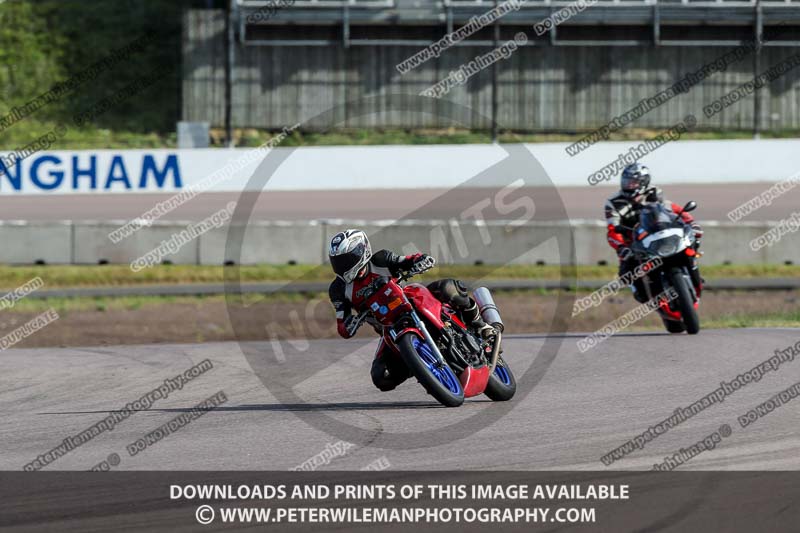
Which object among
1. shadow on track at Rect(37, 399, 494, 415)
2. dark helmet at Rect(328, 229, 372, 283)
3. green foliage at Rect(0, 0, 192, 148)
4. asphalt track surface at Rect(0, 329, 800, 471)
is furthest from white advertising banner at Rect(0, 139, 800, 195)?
dark helmet at Rect(328, 229, 372, 283)

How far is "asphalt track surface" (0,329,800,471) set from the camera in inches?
330

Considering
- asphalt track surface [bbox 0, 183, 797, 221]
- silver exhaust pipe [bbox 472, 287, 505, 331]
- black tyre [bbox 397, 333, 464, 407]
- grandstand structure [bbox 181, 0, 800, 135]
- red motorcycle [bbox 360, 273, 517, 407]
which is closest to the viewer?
black tyre [bbox 397, 333, 464, 407]

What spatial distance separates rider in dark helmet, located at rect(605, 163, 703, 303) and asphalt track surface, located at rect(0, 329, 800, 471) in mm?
909

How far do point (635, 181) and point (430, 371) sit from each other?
7.08m

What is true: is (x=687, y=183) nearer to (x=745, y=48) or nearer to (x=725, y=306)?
(x=745, y=48)

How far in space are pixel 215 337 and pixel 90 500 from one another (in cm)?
1165

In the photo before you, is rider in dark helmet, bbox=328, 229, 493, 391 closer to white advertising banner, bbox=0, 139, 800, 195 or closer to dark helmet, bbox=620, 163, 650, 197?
dark helmet, bbox=620, 163, 650, 197

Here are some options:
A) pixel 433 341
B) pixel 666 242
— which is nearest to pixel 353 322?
pixel 433 341

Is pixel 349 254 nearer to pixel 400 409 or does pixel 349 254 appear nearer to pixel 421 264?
pixel 421 264

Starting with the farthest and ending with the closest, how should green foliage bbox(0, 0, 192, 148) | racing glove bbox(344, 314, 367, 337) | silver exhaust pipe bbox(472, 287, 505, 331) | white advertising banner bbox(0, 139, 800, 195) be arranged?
green foliage bbox(0, 0, 192, 148) → white advertising banner bbox(0, 139, 800, 195) → silver exhaust pipe bbox(472, 287, 505, 331) → racing glove bbox(344, 314, 367, 337)

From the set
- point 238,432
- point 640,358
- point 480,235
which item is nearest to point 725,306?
point 480,235

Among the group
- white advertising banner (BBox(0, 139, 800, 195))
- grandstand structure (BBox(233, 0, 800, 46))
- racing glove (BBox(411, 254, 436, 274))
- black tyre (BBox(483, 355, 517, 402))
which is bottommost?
white advertising banner (BBox(0, 139, 800, 195))

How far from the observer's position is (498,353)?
10359 mm

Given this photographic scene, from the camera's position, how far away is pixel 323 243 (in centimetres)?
2450
